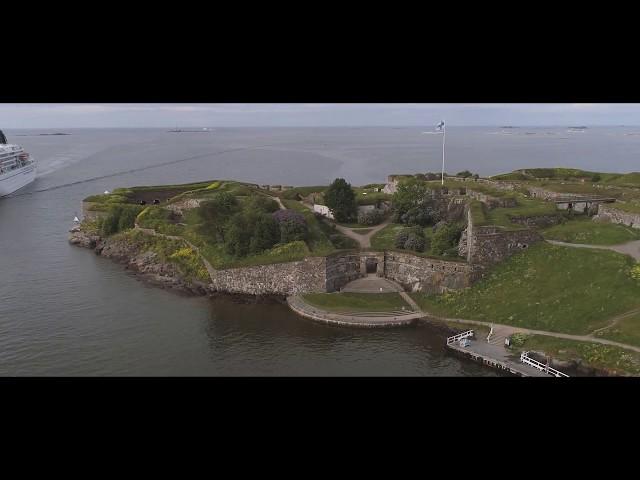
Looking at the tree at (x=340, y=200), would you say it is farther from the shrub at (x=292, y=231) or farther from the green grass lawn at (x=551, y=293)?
the green grass lawn at (x=551, y=293)

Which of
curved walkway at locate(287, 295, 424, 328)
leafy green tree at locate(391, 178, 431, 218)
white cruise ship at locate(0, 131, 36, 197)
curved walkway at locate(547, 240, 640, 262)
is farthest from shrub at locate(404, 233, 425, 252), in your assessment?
white cruise ship at locate(0, 131, 36, 197)

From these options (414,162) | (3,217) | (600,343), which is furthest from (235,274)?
(414,162)

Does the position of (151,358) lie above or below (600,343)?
below

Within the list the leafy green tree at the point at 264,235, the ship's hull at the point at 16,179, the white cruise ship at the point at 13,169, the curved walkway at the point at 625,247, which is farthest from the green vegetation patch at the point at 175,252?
the white cruise ship at the point at 13,169

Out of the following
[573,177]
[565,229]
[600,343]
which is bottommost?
[600,343]

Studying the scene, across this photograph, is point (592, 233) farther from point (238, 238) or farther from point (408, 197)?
point (238, 238)

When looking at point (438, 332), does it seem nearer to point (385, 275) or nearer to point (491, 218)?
point (385, 275)

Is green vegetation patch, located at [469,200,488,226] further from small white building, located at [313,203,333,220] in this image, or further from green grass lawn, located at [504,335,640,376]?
small white building, located at [313,203,333,220]

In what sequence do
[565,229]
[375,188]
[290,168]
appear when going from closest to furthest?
[565,229] < [375,188] < [290,168]
